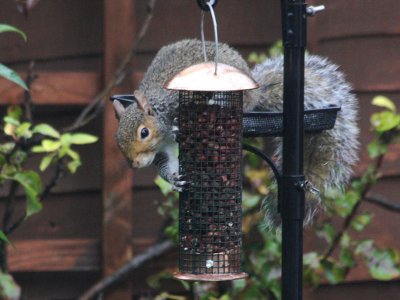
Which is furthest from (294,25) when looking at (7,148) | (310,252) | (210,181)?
(310,252)

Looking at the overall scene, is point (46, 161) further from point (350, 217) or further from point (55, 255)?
point (350, 217)

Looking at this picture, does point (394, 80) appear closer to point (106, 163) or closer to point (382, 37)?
point (382, 37)

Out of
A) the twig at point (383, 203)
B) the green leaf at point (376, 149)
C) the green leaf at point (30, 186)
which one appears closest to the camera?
the green leaf at point (30, 186)

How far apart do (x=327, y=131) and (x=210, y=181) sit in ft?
1.25

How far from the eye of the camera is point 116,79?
8.48ft

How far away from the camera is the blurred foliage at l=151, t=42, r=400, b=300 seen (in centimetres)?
262

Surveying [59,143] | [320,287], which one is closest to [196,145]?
[59,143]

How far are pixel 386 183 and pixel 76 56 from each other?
99cm

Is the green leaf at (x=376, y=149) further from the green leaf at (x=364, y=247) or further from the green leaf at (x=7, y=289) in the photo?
the green leaf at (x=7, y=289)

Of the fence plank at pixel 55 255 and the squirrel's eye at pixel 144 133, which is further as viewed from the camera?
the fence plank at pixel 55 255

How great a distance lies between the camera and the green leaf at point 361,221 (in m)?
2.67

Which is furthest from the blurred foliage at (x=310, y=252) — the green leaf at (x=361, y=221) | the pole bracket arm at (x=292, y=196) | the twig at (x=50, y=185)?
the pole bracket arm at (x=292, y=196)

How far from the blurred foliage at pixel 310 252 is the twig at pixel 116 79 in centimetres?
30

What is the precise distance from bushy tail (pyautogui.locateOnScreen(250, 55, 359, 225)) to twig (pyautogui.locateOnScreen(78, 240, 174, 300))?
0.58m
